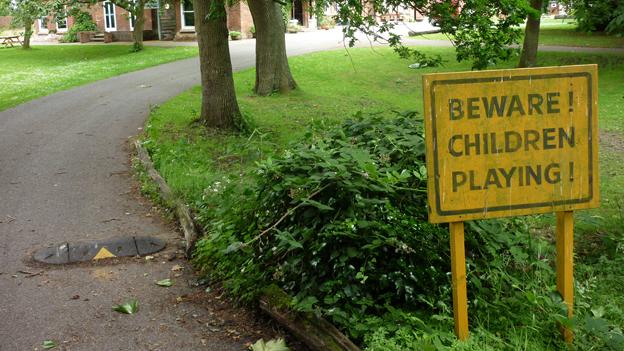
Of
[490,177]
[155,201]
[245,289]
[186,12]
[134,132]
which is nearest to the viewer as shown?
[490,177]

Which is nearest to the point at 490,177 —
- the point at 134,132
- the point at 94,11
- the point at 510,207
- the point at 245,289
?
the point at 510,207

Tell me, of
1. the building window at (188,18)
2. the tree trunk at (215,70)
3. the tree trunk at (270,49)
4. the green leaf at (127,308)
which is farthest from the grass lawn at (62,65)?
the green leaf at (127,308)

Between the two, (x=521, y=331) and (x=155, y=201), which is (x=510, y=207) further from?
(x=155, y=201)

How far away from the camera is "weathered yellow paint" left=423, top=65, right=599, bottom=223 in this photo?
4090mm

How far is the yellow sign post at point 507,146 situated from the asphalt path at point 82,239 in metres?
1.91

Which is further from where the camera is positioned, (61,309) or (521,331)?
(61,309)

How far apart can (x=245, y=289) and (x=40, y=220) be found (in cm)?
396

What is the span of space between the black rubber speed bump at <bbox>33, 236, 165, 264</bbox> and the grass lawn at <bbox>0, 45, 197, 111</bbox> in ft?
38.7

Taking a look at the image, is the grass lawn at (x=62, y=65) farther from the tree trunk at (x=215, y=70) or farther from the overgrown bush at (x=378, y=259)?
the overgrown bush at (x=378, y=259)

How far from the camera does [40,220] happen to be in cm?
847

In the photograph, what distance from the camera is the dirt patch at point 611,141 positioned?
41.5 feet

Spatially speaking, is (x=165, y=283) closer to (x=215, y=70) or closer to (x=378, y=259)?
(x=378, y=259)

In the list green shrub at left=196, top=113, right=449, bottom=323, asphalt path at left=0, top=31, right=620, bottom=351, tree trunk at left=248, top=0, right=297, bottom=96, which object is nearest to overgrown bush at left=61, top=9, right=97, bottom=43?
tree trunk at left=248, top=0, right=297, bottom=96

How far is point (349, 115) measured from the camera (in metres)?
16.4
